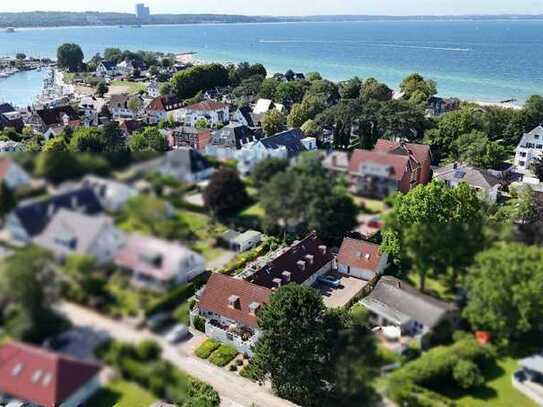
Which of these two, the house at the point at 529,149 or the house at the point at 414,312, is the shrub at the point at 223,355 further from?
the house at the point at 529,149

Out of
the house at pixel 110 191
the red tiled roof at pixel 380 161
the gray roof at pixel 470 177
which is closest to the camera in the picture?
the house at pixel 110 191

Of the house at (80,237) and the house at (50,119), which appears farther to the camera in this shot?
the house at (50,119)

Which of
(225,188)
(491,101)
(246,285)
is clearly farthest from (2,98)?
(225,188)

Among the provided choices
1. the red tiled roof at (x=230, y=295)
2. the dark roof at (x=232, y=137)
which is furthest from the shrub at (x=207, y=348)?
the dark roof at (x=232, y=137)

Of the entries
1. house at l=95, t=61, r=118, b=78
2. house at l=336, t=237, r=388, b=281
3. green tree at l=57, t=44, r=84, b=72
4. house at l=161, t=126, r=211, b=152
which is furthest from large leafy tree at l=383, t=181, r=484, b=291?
green tree at l=57, t=44, r=84, b=72

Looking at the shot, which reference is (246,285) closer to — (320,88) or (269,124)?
(269,124)

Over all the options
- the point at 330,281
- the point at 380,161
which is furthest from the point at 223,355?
the point at 380,161
